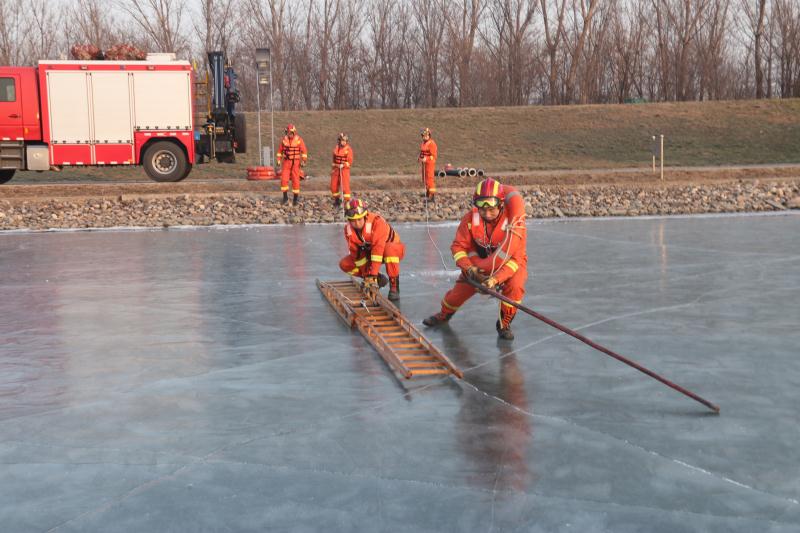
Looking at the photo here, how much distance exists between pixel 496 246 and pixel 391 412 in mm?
2939

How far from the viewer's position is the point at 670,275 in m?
11.9

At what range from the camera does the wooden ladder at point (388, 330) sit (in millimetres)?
7281

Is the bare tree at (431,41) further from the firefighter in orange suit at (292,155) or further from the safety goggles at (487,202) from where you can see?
the safety goggles at (487,202)

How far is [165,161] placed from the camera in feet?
85.0

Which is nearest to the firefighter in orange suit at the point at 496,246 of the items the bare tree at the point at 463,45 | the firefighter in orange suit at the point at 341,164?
the firefighter in orange suit at the point at 341,164

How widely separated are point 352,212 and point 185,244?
7.16 m

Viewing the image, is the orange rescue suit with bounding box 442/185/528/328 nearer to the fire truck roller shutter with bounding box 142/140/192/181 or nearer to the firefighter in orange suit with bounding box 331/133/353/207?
the firefighter in orange suit with bounding box 331/133/353/207

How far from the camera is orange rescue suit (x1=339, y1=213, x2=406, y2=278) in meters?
9.80

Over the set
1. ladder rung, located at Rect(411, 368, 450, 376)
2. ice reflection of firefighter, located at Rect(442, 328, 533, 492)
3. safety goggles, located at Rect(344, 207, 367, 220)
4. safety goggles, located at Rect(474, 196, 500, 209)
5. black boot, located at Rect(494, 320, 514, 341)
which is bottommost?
ice reflection of firefighter, located at Rect(442, 328, 533, 492)

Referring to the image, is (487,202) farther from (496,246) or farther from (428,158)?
(428,158)

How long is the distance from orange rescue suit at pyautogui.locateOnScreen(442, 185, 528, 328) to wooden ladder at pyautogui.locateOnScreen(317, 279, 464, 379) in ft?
2.23

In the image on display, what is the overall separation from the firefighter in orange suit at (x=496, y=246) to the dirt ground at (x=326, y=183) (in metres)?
16.0

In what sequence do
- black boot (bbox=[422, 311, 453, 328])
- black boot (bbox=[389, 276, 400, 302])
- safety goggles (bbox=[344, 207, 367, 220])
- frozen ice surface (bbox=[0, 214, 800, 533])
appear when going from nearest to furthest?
frozen ice surface (bbox=[0, 214, 800, 533]) → black boot (bbox=[422, 311, 453, 328]) → safety goggles (bbox=[344, 207, 367, 220]) → black boot (bbox=[389, 276, 400, 302])

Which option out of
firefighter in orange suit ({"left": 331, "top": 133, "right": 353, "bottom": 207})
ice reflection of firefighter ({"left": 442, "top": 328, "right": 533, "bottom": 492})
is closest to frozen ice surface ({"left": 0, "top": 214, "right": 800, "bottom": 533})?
ice reflection of firefighter ({"left": 442, "top": 328, "right": 533, "bottom": 492})
